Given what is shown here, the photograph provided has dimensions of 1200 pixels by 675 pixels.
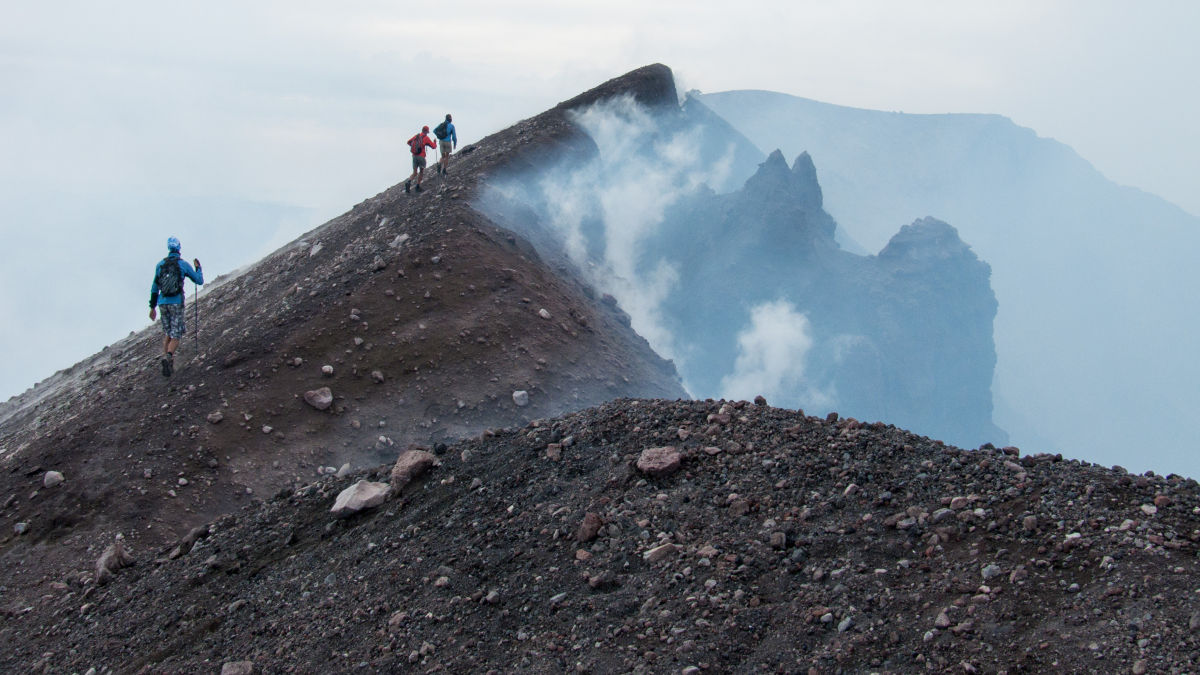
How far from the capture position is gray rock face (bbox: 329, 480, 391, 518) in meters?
10.1

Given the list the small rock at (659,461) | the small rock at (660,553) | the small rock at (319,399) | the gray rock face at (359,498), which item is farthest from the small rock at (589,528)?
the small rock at (319,399)

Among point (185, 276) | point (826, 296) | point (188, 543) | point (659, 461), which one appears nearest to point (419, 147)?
point (185, 276)

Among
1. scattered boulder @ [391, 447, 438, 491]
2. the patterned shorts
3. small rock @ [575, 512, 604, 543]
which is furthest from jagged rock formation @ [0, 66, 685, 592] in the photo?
small rock @ [575, 512, 604, 543]

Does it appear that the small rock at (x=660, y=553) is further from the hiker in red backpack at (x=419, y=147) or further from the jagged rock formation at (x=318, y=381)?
the hiker in red backpack at (x=419, y=147)

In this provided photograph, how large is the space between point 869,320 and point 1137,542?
45849 millimetres

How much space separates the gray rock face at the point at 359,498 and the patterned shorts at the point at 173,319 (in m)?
8.14

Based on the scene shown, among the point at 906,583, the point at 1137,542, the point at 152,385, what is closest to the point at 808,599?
the point at 906,583

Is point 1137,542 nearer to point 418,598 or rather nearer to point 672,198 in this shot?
point 418,598

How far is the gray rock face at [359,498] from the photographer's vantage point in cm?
1008

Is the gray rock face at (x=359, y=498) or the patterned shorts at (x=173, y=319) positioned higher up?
the patterned shorts at (x=173, y=319)

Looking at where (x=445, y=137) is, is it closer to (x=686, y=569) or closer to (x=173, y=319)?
(x=173, y=319)

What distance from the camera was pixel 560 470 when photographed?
9602mm

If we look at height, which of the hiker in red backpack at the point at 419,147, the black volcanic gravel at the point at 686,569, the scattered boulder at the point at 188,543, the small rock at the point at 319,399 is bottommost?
the black volcanic gravel at the point at 686,569

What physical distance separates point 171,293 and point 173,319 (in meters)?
0.55
